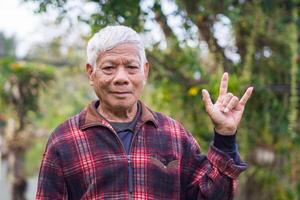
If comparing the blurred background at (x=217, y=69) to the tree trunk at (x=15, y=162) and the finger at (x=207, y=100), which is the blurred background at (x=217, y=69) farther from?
the finger at (x=207, y=100)

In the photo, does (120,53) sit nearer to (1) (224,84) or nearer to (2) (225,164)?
(1) (224,84)

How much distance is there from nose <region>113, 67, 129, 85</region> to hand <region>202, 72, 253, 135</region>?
0.26 metres

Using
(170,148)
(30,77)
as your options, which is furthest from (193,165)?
(30,77)

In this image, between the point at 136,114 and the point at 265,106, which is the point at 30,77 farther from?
the point at 136,114

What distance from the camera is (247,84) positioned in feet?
13.9

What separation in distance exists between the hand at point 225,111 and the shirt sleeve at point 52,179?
53 centimetres

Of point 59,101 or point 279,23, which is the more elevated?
point 279,23

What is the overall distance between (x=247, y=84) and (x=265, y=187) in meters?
1.77

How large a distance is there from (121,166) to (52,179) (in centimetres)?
24

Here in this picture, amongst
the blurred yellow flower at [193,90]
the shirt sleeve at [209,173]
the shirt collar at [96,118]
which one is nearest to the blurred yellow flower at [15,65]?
the blurred yellow flower at [193,90]

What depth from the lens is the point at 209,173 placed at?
2002 millimetres

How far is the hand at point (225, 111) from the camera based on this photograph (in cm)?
192

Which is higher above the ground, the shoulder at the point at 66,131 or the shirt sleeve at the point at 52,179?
the shoulder at the point at 66,131

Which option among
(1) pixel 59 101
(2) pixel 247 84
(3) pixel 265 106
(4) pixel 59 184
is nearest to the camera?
(4) pixel 59 184
